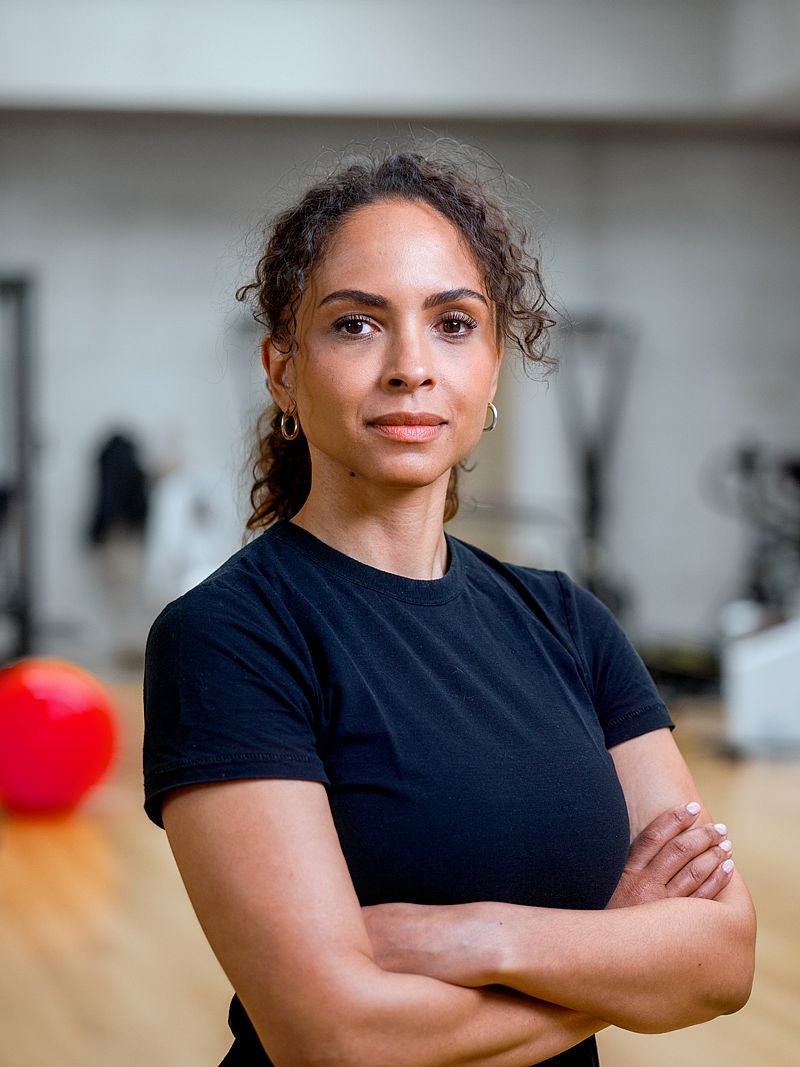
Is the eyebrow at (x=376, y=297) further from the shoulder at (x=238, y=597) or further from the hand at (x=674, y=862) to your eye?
the hand at (x=674, y=862)

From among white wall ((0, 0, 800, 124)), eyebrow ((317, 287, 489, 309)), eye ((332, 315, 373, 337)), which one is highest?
white wall ((0, 0, 800, 124))

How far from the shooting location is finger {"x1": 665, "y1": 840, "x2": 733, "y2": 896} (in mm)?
1305

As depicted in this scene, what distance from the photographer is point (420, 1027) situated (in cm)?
107

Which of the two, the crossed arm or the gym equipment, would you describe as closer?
the crossed arm

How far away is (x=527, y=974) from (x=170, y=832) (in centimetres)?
33

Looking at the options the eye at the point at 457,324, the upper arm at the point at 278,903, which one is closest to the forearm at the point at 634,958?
the upper arm at the point at 278,903

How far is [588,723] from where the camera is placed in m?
1.27

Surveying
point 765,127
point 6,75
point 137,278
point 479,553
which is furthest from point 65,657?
point 479,553

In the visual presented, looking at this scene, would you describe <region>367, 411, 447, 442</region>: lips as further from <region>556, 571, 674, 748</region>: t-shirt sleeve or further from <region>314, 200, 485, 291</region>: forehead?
<region>556, 571, 674, 748</region>: t-shirt sleeve

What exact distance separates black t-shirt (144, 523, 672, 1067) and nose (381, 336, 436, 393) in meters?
0.17

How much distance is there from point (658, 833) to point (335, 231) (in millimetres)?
679

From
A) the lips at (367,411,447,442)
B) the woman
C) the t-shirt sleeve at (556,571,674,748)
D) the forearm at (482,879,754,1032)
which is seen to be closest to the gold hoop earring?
the woman

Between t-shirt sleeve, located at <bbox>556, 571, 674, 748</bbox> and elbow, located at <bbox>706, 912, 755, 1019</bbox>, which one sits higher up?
t-shirt sleeve, located at <bbox>556, 571, 674, 748</bbox>

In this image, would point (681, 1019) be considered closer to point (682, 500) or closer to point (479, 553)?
point (479, 553)
